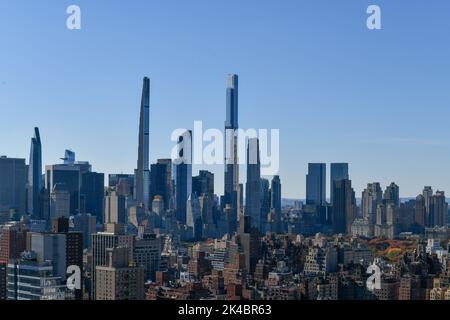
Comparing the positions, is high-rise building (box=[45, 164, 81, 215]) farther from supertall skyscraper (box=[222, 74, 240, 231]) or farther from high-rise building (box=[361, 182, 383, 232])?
high-rise building (box=[361, 182, 383, 232])

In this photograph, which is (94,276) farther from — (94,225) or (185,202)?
Answer: (185,202)

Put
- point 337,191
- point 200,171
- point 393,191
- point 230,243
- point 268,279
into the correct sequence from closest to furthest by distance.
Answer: point 268,279 < point 200,171 < point 393,191 < point 337,191 < point 230,243

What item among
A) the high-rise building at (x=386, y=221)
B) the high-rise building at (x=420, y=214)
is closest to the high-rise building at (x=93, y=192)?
the high-rise building at (x=386, y=221)

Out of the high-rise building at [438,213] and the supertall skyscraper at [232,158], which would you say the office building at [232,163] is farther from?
the high-rise building at [438,213]

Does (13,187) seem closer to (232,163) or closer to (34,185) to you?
(34,185)

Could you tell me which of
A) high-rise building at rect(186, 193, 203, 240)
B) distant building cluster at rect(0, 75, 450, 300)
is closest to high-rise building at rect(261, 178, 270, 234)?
distant building cluster at rect(0, 75, 450, 300)

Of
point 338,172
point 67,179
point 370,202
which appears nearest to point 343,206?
point 370,202
